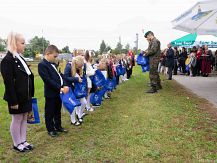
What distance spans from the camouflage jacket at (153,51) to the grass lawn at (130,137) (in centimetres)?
290

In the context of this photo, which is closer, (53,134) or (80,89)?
(53,134)

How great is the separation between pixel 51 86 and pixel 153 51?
6.34 m

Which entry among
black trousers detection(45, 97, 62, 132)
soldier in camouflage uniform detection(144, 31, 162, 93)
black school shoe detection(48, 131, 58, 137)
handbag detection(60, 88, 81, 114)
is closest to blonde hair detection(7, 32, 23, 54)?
black trousers detection(45, 97, 62, 132)

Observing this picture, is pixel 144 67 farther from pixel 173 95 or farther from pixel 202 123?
pixel 202 123

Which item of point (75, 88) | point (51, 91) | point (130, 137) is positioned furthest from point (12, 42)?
point (130, 137)

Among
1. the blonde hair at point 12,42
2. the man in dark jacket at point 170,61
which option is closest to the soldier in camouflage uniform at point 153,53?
the man in dark jacket at point 170,61

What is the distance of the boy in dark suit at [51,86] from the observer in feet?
20.5

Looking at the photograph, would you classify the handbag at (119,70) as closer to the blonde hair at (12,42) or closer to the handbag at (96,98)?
the handbag at (96,98)

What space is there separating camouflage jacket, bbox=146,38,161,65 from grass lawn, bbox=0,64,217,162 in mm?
2896

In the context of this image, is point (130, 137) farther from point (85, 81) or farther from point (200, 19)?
point (200, 19)

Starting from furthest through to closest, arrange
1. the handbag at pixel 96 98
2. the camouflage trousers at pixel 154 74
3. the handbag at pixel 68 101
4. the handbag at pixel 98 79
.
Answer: the camouflage trousers at pixel 154 74 < the handbag at pixel 96 98 < the handbag at pixel 98 79 < the handbag at pixel 68 101

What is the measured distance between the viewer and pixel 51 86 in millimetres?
6340

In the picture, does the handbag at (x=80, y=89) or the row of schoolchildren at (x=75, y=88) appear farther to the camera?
the handbag at (x=80, y=89)

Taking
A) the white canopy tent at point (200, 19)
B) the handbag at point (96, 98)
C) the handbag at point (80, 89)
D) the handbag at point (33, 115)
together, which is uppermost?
the white canopy tent at point (200, 19)
